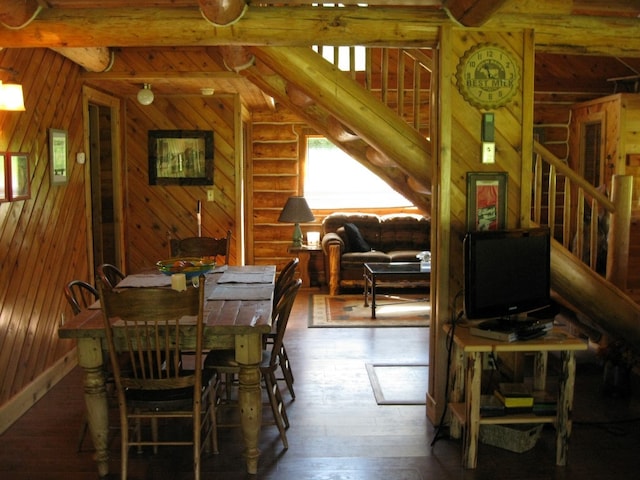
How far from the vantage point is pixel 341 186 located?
360 inches

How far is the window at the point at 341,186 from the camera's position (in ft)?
29.9

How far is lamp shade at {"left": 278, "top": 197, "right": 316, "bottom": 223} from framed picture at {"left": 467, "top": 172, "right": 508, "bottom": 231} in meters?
4.29

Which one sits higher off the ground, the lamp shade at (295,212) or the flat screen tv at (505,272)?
the lamp shade at (295,212)

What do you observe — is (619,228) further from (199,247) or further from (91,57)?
(91,57)

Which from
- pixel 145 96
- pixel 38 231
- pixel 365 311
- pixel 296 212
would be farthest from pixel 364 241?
pixel 38 231

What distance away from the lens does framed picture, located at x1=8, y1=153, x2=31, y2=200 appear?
13.4 feet

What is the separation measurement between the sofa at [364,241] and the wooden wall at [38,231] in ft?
10.5

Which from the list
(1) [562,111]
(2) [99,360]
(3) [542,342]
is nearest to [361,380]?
(3) [542,342]

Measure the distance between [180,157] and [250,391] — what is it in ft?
14.0

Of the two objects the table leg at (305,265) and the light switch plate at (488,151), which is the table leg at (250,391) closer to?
the light switch plate at (488,151)

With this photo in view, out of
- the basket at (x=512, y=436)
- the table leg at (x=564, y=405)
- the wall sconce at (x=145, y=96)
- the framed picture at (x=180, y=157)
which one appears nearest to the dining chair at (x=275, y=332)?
the basket at (x=512, y=436)

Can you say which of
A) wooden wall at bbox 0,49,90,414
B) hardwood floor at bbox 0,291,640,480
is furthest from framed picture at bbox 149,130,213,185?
hardwood floor at bbox 0,291,640,480

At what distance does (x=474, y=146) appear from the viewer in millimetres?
3828

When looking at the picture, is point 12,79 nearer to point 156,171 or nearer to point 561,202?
point 156,171
